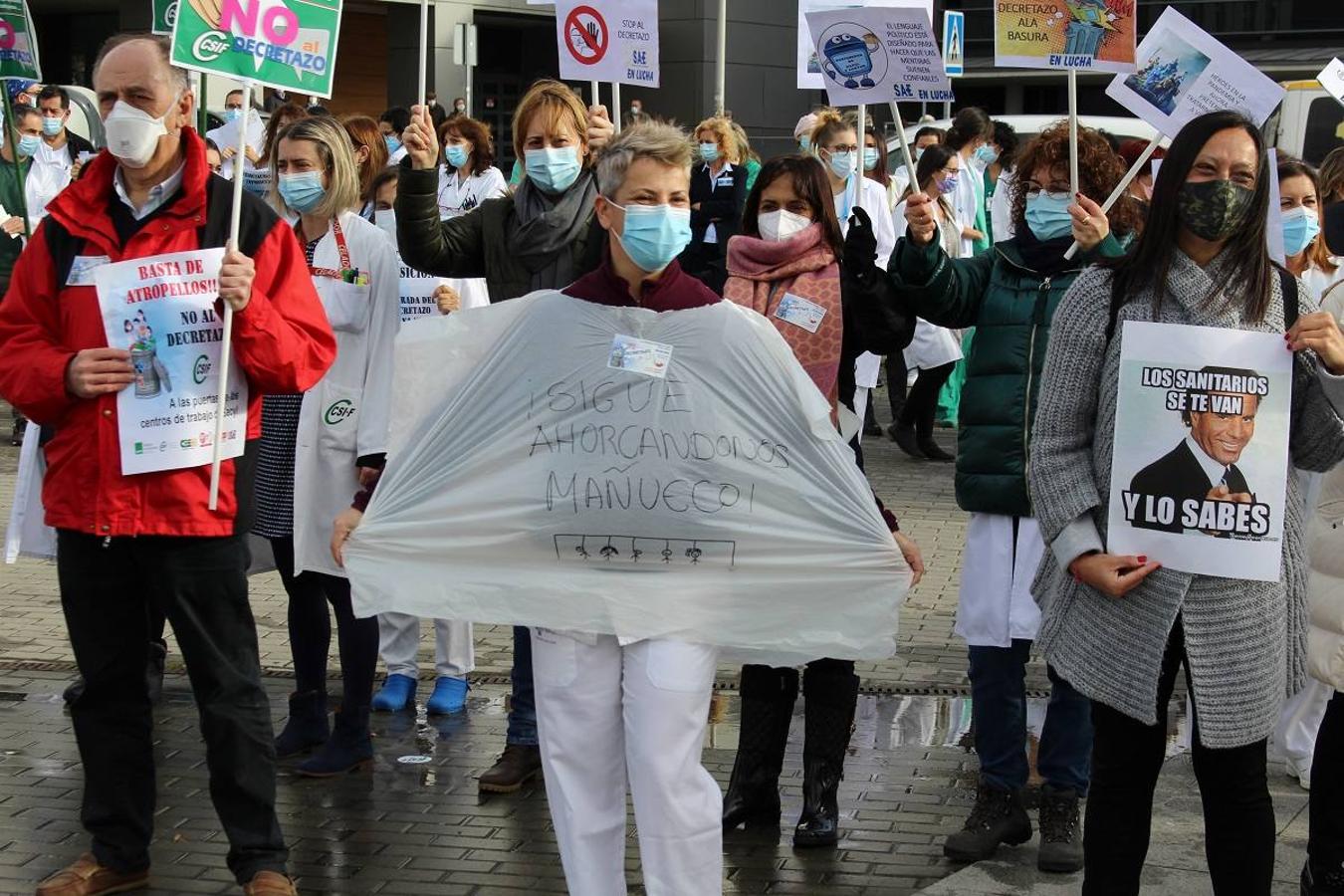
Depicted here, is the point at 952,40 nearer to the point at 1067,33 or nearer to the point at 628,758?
the point at 1067,33

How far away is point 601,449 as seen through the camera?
4.17 metres

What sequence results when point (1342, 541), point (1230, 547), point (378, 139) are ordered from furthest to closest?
point (378, 139) → point (1342, 541) → point (1230, 547)

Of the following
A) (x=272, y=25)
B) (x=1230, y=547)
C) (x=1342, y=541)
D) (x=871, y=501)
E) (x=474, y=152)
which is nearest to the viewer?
(x=1230, y=547)

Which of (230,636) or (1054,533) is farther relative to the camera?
(230,636)

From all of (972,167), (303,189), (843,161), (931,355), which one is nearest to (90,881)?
(303,189)

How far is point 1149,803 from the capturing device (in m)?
4.13

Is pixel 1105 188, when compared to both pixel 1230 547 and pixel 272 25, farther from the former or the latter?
pixel 272 25

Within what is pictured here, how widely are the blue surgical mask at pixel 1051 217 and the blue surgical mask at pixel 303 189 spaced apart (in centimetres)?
230

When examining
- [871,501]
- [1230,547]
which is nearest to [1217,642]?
[1230,547]

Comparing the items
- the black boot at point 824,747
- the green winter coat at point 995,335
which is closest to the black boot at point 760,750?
the black boot at point 824,747

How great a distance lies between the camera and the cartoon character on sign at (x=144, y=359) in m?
4.69

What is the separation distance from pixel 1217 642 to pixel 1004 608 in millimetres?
1400

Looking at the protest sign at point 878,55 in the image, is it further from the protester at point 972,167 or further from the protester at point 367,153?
the protester at point 972,167

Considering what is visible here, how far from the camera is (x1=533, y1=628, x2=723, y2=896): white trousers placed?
4039mm
